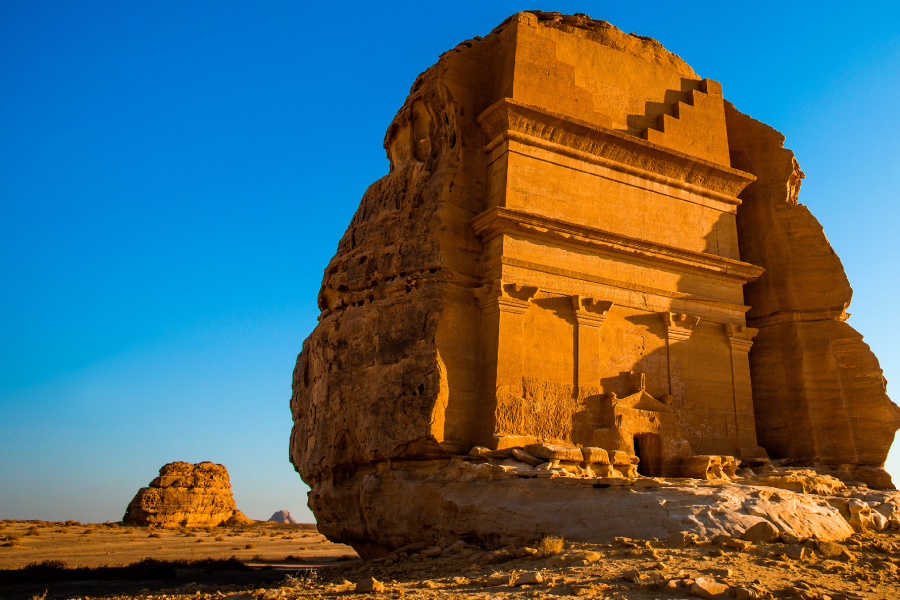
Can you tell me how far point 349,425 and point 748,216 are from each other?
9.66 m

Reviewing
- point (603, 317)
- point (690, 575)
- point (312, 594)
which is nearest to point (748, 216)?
point (603, 317)

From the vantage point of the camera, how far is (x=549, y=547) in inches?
324

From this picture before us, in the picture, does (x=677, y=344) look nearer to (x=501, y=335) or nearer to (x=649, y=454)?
(x=649, y=454)

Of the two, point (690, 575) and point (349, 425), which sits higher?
point (349, 425)

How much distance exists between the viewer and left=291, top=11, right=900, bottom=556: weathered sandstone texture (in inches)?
447

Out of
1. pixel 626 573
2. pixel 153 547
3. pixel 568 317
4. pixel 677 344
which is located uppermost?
pixel 568 317

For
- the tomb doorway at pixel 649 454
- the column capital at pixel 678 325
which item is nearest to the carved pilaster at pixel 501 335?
the tomb doorway at pixel 649 454

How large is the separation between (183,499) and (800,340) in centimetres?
2269

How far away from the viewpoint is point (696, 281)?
14062 mm

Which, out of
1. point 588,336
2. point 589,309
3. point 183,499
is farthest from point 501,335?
point 183,499

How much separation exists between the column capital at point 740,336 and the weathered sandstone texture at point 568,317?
0.16 feet

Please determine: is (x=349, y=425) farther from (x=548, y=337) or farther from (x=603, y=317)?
(x=603, y=317)

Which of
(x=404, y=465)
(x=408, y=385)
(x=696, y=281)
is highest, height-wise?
(x=696, y=281)

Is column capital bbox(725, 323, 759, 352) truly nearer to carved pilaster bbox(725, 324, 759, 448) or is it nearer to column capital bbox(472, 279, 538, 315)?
carved pilaster bbox(725, 324, 759, 448)
